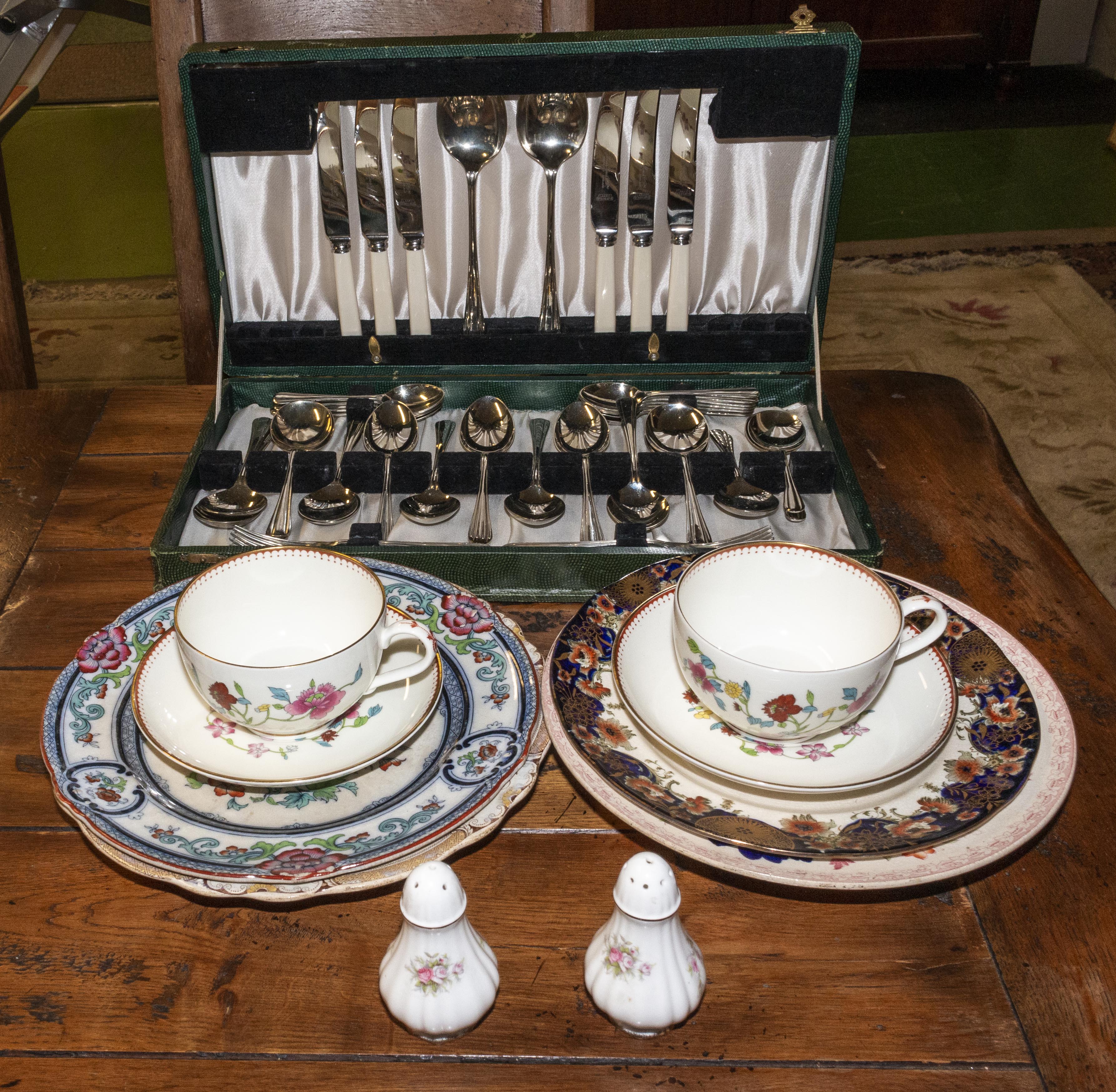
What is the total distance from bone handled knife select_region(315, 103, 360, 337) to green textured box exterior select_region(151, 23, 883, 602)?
0.06 metres

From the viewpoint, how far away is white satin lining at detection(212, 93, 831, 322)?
104cm

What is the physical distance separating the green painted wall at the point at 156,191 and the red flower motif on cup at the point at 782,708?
7.91 feet

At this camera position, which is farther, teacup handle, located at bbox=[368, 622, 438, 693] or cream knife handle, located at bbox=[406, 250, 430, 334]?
cream knife handle, located at bbox=[406, 250, 430, 334]

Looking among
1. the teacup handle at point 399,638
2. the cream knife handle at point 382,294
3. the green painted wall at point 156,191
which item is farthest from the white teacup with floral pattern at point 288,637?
the green painted wall at point 156,191

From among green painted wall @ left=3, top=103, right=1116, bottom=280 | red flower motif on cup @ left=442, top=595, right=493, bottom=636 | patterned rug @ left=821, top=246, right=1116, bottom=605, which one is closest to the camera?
red flower motif on cup @ left=442, top=595, right=493, bottom=636

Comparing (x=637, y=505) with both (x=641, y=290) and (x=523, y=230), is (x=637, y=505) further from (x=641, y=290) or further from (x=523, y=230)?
(x=523, y=230)

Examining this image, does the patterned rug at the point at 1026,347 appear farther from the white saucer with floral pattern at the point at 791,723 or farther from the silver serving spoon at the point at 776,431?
the white saucer with floral pattern at the point at 791,723

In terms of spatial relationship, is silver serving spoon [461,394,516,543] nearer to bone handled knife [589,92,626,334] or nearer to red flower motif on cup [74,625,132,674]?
bone handled knife [589,92,626,334]

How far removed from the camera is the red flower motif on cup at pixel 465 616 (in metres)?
0.66

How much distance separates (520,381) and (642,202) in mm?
210

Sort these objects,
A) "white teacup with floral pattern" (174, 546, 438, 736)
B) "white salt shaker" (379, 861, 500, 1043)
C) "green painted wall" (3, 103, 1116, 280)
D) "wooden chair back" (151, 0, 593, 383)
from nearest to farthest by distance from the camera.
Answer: "white salt shaker" (379, 861, 500, 1043)
"white teacup with floral pattern" (174, 546, 438, 736)
"wooden chair back" (151, 0, 593, 383)
"green painted wall" (3, 103, 1116, 280)

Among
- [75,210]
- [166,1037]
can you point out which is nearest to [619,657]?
[166,1037]

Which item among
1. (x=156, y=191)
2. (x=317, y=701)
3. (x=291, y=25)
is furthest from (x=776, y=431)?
(x=156, y=191)

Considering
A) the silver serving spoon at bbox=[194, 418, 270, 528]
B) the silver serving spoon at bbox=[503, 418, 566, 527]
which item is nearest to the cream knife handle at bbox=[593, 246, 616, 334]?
the silver serving spoon at bbox=[503, 418, 566, 527]
